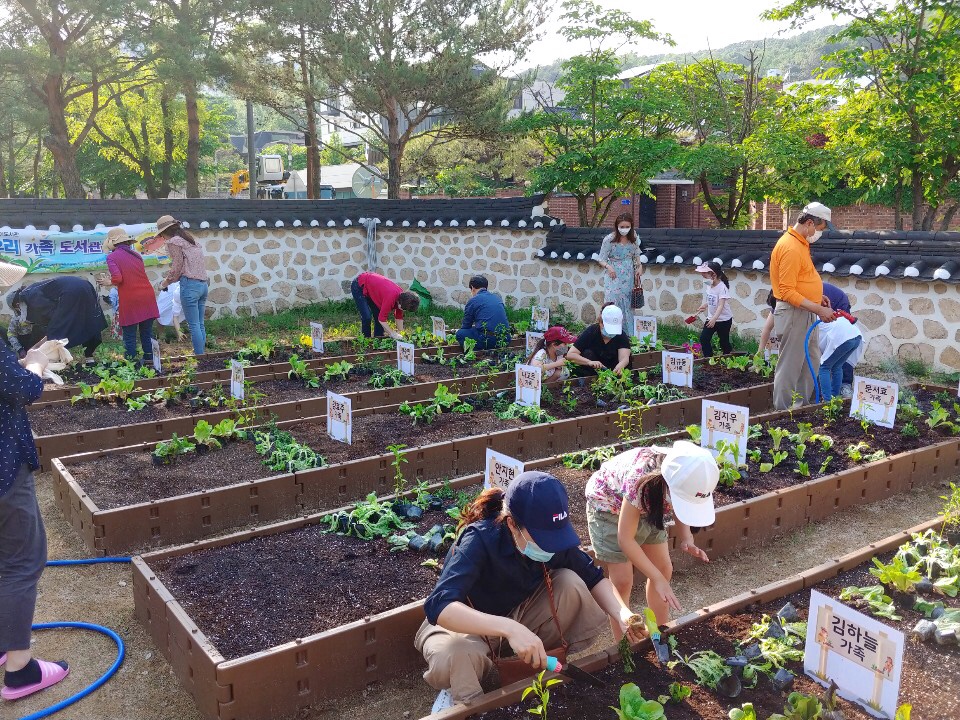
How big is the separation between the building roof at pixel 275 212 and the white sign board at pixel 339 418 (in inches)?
259

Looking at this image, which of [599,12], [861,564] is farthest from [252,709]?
[599,12]

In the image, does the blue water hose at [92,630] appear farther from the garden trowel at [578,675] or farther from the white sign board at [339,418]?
the garden trowel at [578,675]

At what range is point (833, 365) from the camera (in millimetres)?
6512

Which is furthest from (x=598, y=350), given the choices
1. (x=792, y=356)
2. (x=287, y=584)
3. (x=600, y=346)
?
(x=287, y=584)

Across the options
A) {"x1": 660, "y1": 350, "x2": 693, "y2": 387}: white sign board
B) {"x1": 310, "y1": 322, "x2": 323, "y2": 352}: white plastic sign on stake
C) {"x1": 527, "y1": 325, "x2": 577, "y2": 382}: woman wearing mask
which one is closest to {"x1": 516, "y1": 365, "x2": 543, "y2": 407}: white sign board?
{"x1": 527, "y1": 325, "x2": 577, "y2": 382}: woman wearing mask

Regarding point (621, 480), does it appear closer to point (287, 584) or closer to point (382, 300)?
point (287, 584)

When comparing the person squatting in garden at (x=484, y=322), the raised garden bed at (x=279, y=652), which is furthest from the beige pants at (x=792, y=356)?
the person squatting in garden at (x=484, y=322)

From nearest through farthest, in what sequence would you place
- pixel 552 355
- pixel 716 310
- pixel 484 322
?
pixel 552 355 < pixel 716 310 < pixel 484 322

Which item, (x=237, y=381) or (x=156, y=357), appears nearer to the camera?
(x=237, y=381)

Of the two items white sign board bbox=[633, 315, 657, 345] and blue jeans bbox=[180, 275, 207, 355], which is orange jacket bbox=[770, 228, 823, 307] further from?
blue jeans bbox=[180, 275, 207, 355]

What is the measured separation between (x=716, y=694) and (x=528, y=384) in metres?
3.50

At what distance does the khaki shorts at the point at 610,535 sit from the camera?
10.5 ft

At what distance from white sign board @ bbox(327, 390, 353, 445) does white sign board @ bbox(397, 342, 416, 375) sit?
71.0 inches

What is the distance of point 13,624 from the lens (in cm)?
311
